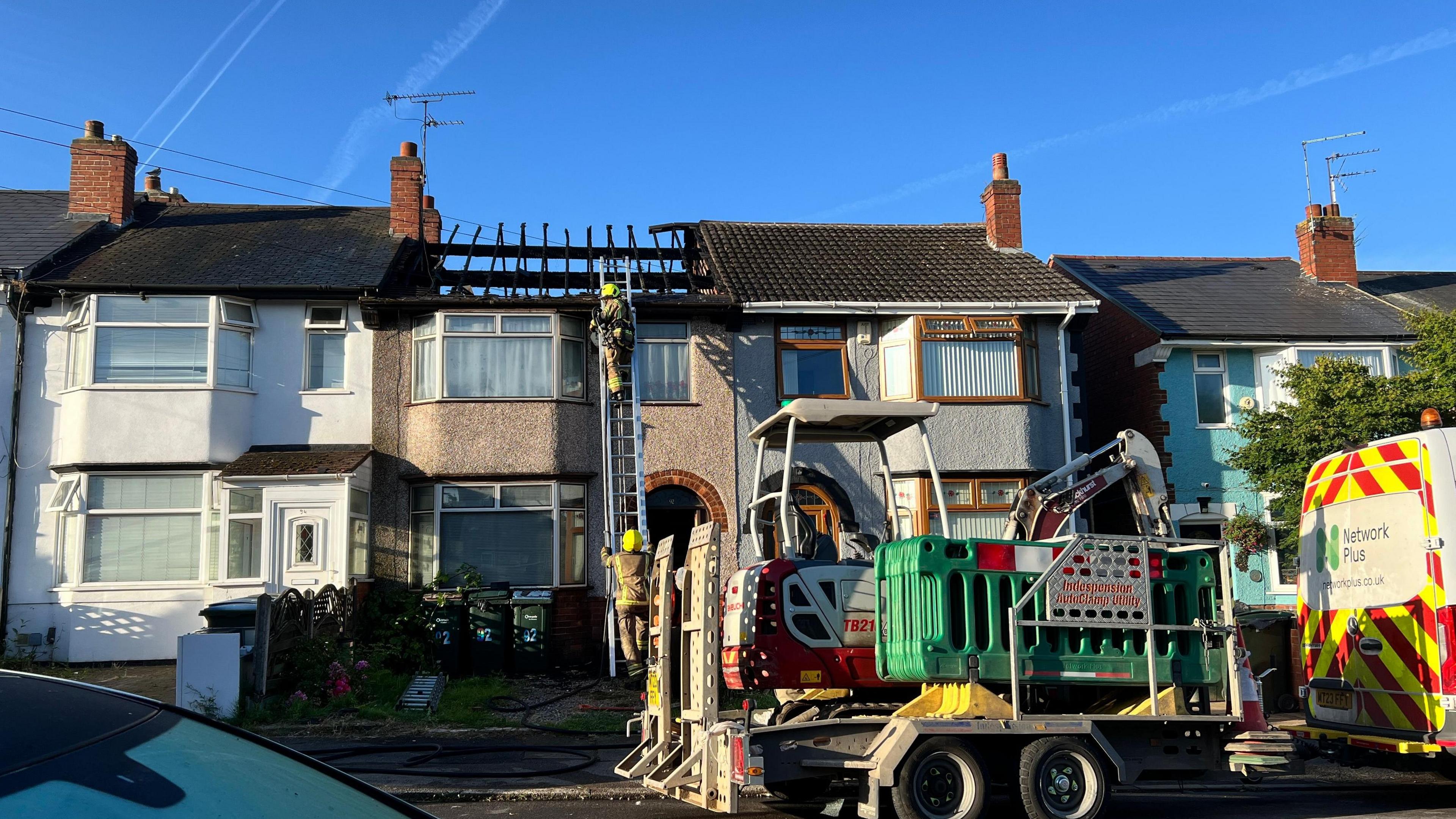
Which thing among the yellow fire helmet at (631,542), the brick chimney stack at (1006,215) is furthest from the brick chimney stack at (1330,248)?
the yellow fire helmet at (631,542)

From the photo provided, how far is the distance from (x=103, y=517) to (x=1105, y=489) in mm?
14289

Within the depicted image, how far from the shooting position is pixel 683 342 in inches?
711

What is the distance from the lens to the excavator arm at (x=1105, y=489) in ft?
29.6

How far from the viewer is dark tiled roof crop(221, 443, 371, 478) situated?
16.3 metres

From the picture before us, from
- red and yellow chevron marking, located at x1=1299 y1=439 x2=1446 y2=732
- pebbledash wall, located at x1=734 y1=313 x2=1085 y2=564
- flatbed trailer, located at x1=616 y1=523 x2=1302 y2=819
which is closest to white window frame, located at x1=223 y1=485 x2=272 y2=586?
pebbledash wall, located at x1=734 y1=313 x2=1085 y2=564

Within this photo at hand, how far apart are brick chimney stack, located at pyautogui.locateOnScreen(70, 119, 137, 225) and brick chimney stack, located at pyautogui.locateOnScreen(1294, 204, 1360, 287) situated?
22.4 meters

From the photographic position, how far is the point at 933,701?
7.84 meters

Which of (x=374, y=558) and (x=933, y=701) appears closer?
(x=933, y=701)

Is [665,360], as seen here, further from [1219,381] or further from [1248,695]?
[1248,695]

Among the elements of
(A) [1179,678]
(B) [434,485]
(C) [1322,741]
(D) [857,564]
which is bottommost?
(C) [1322,741]

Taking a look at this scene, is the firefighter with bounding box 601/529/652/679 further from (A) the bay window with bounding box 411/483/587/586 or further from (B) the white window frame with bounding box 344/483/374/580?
(B) the white window frame with bounding box 344/483/374/580

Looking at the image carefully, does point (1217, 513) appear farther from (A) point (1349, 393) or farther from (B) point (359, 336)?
(B) point (359, 336)

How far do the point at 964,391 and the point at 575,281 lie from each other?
6698mm

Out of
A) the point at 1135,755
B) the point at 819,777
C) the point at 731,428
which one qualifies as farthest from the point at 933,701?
the point at 731,428
